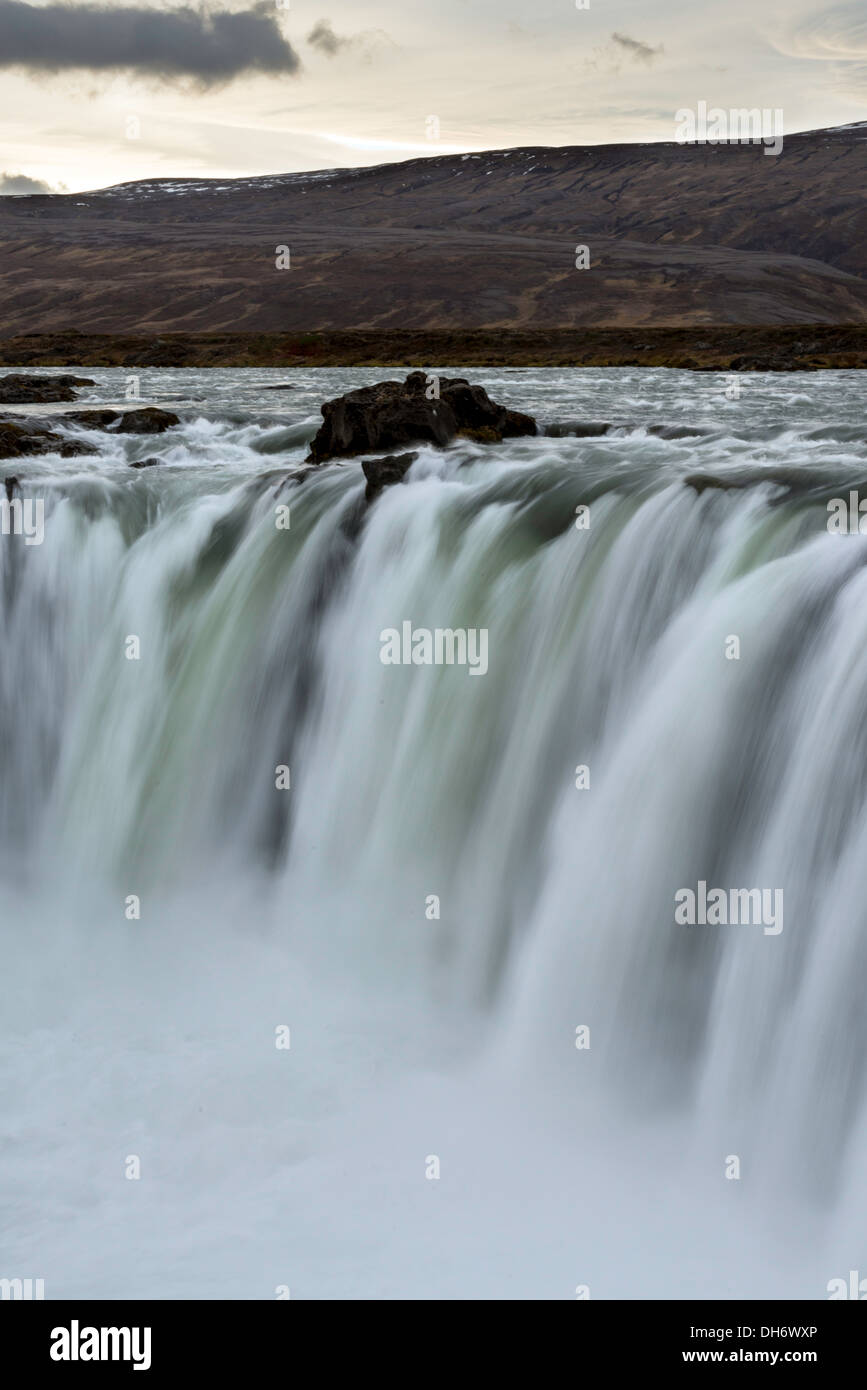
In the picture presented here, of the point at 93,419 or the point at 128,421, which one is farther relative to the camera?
the point at 93,419

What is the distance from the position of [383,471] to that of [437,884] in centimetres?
486

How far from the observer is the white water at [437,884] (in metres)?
6.92

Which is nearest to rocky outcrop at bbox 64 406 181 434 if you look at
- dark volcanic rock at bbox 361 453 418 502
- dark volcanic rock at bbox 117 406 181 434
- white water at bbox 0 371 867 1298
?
dark volcanic rock at bbox 117 406 181 434

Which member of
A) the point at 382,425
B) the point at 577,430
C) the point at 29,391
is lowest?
the point at 382,425

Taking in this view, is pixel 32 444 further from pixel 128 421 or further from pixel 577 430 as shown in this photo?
pixel 577 430

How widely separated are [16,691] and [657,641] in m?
6.06

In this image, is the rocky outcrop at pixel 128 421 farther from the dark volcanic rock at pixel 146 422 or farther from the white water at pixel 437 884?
the white water at pixel 437 884

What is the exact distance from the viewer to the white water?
692cm

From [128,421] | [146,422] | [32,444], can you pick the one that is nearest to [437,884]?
[32,444]

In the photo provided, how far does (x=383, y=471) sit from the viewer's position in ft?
41.7

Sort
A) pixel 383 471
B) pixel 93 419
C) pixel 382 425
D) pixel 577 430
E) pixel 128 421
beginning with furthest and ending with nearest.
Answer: pixel 93 419, pixel 128 421, pixel 577 430, pixel 382 425, pixel 383 471

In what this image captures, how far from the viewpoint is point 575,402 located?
2531 centimetres

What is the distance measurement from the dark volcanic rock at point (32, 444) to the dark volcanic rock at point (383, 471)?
258 inches
